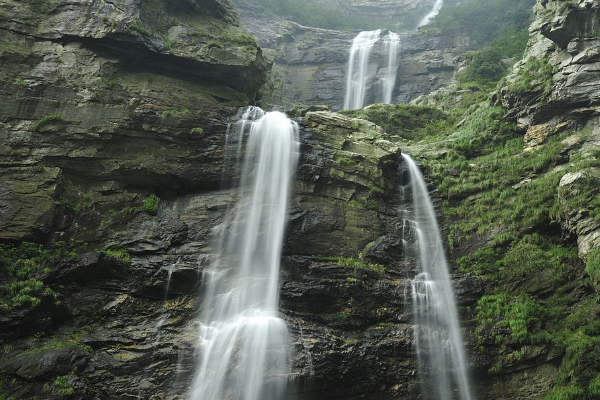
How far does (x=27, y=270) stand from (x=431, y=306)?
42.6 feet

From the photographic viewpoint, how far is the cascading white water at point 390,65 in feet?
126

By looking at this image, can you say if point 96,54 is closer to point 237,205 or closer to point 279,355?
point 237,205

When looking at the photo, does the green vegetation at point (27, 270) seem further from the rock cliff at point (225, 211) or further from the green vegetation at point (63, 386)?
the green vegetation at point (63, 386)

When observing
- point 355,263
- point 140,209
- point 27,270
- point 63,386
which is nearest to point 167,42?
point 140,209

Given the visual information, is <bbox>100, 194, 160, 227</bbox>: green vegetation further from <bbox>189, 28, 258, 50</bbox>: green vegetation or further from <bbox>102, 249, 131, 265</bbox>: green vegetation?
<bbox>189, 28, 258, 50</bbox>: green vegetation

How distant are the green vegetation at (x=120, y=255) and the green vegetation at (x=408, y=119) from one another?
17.0 meters

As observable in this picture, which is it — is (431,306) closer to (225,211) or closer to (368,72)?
(225,211)

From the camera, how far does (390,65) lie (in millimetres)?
40031

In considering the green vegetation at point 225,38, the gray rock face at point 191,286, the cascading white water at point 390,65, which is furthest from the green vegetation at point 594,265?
the cascading white water at point 390,65

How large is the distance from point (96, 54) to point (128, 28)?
1868 mm

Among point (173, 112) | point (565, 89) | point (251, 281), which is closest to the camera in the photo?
point (251, 281)

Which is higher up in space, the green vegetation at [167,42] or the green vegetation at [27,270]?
the green vegetation at [167,42]

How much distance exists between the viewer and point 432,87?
38.8m

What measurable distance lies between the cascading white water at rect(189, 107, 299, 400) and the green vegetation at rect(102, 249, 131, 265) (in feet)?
8.46
